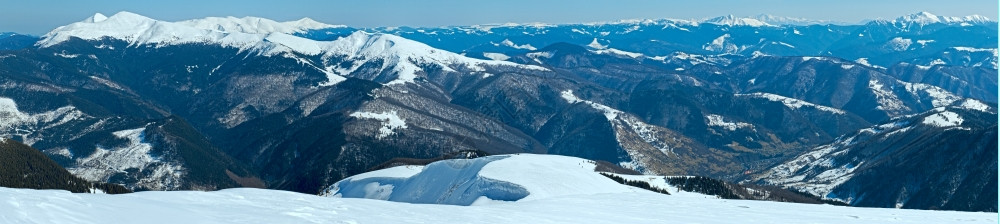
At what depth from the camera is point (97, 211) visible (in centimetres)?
4781

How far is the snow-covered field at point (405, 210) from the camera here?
48156 mm

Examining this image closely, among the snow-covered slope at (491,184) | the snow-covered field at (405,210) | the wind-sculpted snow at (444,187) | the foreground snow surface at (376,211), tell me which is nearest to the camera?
the foreground snow surface at (376,211)

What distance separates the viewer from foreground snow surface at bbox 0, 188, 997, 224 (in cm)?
4791

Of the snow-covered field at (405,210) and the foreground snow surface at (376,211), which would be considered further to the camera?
the snow-covered field at (405,210)

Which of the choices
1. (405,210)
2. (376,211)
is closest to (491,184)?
(405,210)

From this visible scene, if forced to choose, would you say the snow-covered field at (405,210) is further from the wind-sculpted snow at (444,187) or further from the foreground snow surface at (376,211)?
→ the wind-sculpted snow at (444,187)

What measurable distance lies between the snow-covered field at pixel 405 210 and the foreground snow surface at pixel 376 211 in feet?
0.21

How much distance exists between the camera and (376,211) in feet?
209

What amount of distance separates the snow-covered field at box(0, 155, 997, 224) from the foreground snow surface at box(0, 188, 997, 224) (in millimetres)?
65

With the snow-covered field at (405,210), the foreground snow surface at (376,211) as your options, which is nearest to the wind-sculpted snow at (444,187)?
the snow-covered field at (405,210)

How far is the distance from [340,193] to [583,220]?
434 ft

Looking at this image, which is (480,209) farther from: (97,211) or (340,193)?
(340,193)

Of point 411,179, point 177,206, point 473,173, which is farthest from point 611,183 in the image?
point 177,206

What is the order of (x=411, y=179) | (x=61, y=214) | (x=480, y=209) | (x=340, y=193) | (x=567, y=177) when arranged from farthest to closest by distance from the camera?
(x=340, y=193) → (x=411, y=179) → (x=567, y=177) → (x=480, y=209) → (x=61, y=214)
